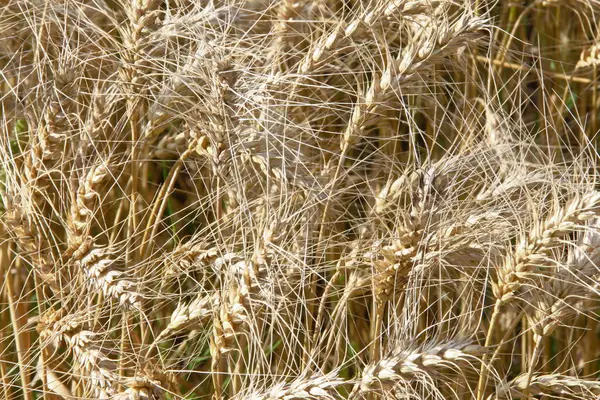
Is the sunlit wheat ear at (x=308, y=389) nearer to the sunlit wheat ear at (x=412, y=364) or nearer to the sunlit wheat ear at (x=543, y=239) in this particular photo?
the sunlit wheat ear at (x=412, y=364)

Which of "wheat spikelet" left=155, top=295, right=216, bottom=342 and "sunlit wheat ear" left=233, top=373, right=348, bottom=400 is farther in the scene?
"wheat spikelet" left=155, top=295, right=216, bottom=342

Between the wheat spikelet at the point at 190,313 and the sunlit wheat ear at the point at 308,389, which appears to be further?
the wheat spikelet at the point at 190,313

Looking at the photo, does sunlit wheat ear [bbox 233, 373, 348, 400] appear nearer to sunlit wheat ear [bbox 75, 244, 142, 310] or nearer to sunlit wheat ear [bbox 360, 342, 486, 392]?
sunlit wheat ear [bbox 360, 342, 486, 392]

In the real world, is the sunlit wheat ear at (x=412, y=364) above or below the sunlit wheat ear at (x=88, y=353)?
above

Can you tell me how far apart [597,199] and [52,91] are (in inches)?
23.6

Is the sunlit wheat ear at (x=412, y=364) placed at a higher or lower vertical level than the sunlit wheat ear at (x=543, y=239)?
lower

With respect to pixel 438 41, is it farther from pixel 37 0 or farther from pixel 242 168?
pixel 37 0

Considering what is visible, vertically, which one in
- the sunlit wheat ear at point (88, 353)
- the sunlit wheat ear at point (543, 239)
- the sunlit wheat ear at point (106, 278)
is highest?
the sunlit wheat ear at point (543, 239)


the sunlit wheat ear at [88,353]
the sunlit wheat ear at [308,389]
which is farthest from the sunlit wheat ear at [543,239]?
the sunlit wheat ear at [88,353]

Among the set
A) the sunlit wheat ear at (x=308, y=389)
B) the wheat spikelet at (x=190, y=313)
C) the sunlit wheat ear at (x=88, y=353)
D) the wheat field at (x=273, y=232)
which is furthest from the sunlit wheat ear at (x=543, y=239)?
the sunlit wheat ear at (x=88, y=353)

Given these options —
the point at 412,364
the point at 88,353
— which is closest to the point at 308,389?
the point at 412,364

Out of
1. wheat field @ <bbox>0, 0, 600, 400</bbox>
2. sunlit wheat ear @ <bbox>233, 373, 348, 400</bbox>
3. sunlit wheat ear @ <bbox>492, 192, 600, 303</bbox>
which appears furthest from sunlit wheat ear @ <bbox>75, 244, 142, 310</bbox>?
sunlit wheat ear @ <bbox>492, 192, 600, 303</bbox>

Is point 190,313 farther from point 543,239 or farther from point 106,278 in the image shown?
point 543,239

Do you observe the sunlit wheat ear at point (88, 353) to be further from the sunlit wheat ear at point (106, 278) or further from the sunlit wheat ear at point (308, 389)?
the sunlit wheat ear at point (308, 389)
